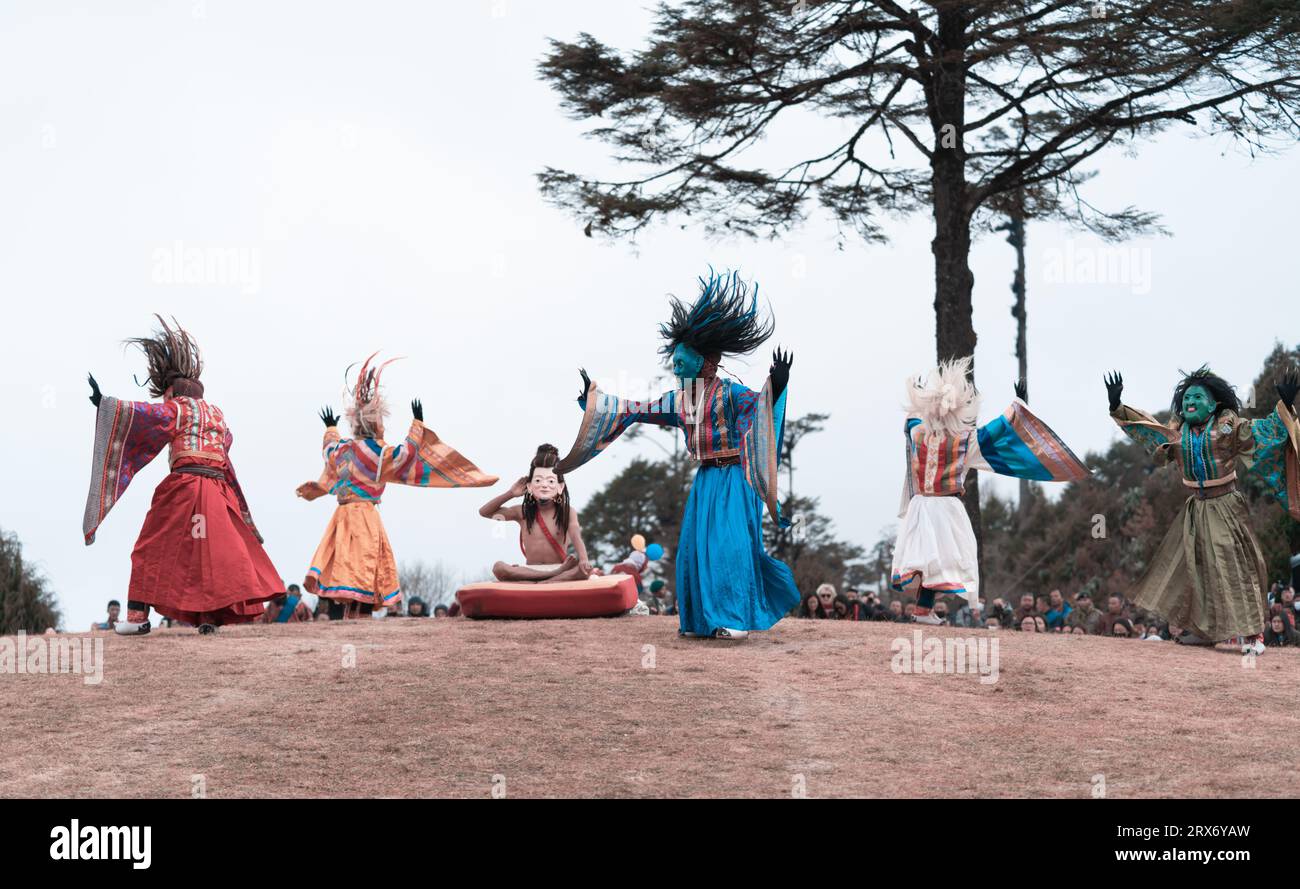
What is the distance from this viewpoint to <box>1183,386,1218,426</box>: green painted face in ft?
38.1

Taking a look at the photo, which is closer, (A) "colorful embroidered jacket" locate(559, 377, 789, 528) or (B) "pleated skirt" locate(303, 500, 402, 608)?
(A) "colorful embroidered jacket" locate(559, 377, 789, 528)

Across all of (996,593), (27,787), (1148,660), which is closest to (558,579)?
(1148,660)

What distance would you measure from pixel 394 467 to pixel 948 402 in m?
5.07

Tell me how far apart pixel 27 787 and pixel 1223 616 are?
874 centimetres

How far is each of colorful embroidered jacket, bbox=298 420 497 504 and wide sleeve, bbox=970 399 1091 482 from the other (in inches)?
176

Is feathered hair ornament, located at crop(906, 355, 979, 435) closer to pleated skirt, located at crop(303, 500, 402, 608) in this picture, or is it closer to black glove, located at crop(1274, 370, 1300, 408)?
black glove, located at crop(1274, 370, 1300, 408)

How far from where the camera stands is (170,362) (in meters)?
11.9

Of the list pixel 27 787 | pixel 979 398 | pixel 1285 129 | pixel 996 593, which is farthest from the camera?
pixel 996 593

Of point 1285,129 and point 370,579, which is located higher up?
point 1285,129

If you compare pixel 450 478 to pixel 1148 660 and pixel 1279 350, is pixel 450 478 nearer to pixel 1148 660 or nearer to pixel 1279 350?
pixel 1148 660

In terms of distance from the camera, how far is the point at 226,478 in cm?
1190

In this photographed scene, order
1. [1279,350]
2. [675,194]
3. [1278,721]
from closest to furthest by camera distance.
Result: [1278,721], [675,194], [1279,350]

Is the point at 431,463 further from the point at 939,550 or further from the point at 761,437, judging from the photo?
the point at 939,550

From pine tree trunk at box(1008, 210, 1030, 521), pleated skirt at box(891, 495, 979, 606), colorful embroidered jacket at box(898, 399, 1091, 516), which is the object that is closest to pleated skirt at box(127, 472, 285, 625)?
pleated skirt at box(891, 495, 979, 606)
